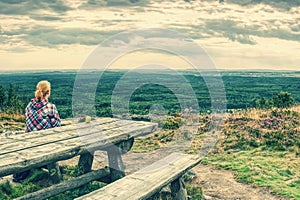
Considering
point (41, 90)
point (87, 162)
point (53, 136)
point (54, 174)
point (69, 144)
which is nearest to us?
point (69, 144)

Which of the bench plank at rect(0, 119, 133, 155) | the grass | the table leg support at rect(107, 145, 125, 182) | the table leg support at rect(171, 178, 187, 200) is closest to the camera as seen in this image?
the bench plank at rect(0, 119, 133, 155)

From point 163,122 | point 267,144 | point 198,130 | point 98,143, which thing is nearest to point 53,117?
point 98,143

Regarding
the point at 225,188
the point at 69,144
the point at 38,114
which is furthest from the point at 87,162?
the point at 225,188

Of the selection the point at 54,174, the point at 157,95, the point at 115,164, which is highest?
the point at 115,164

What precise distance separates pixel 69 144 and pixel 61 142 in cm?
15

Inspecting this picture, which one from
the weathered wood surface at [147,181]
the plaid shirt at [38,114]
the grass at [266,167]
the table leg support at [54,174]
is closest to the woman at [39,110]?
the plaid shirt at [38,114]

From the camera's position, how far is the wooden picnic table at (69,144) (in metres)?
4.36

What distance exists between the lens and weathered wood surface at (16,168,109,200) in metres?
5.21

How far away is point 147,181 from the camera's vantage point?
488 cm

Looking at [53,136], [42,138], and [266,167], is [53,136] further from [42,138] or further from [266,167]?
[266,167]

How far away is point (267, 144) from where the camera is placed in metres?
9.88

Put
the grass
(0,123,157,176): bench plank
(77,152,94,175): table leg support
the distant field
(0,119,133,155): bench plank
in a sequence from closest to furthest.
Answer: (0,123,157,176): bench plank → (0,119,133,155): bench plank → (77,152,94,175): table leg support → the grass → the distant field

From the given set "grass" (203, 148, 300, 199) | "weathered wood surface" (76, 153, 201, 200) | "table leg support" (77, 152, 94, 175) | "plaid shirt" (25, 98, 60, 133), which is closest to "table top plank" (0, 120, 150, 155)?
"plaid shirt" (25, 98, 60, 133)

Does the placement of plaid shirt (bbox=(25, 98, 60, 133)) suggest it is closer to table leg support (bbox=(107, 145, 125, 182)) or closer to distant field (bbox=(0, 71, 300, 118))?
table leg support (bbox=(107, 145, 125, 182))
